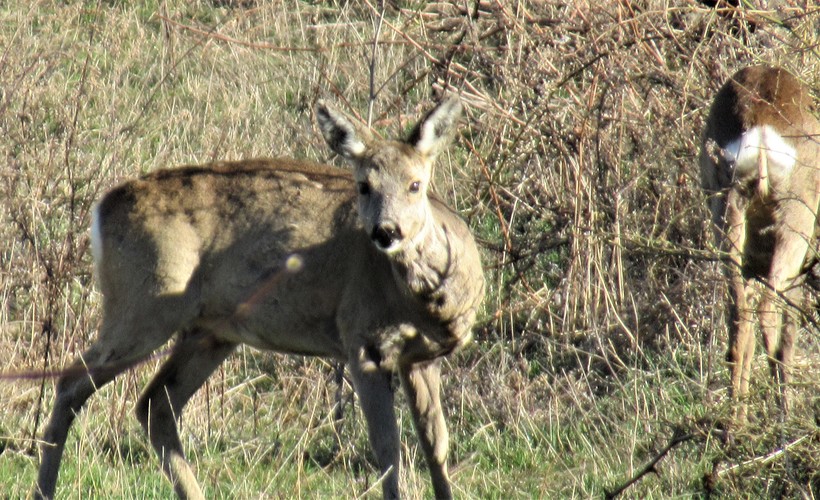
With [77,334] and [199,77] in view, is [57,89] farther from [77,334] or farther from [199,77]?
[77,334]

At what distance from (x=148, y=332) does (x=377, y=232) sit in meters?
1.32

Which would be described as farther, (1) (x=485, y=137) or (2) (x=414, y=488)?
(1) (x=485, y=137)

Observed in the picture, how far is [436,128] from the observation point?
5.54m

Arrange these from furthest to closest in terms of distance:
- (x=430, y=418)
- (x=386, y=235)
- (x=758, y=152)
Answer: (x=758, y=152)
(x=430, y=418)
(x=386, y=235)

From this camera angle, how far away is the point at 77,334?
695 centimetres

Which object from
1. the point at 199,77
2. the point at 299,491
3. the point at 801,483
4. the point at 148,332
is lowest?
the point at 299,491

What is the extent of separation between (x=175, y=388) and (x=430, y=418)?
1.40 m

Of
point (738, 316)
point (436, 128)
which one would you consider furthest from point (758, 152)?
point (436, 128)

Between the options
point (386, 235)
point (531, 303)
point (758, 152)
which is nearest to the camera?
point (386, 235)

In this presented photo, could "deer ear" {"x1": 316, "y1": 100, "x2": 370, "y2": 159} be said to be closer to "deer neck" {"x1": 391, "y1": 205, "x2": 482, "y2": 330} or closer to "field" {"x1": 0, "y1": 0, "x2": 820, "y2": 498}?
"deer neck" {"x1": 391, "y1": 205, "x2": 482, "y2": 330}

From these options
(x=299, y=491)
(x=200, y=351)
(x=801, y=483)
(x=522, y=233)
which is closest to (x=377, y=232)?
(x=299, y=491)

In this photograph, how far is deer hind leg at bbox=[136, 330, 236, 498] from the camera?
5977 millimetres

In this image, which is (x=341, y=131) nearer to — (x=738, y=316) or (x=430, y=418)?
(x=430, y=418)

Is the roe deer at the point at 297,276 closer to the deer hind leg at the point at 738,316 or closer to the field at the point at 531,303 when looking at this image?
the field at the point at 531,303
